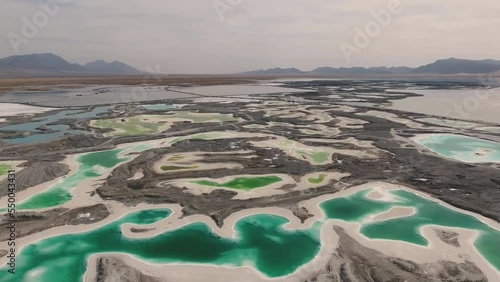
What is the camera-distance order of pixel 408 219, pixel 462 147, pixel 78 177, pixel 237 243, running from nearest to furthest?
pixel 237 243
pixel 408 219
pixel 78 177
pixel 462 147

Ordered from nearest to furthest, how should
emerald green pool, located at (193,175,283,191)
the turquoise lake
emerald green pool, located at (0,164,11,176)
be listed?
emerald green pool, located at (193,175,283,191)
emerald green pool, located at (0,164,11,176)
the turquoise lake

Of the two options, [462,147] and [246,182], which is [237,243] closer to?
[246,182]

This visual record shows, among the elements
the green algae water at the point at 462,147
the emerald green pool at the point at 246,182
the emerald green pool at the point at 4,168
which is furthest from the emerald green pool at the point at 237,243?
the green algae water at the point at 462,147

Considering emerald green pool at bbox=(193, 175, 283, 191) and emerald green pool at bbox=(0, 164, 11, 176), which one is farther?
emerald green pool at bbox=(0, 164, 11, 176)

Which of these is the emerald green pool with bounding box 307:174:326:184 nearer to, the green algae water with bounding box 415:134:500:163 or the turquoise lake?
the green algae water with bounding box 415:134:500:163

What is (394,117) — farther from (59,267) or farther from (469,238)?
(59,267)

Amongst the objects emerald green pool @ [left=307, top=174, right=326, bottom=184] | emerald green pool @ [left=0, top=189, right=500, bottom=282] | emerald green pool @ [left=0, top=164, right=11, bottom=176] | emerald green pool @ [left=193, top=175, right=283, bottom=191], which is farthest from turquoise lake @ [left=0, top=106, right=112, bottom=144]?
emerald green pool @ [left=307, top=174, right=326, bottom=184]

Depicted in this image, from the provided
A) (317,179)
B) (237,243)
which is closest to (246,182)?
(317,179)

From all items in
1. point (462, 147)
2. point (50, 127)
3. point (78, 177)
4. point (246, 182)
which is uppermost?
point (50, 127)
